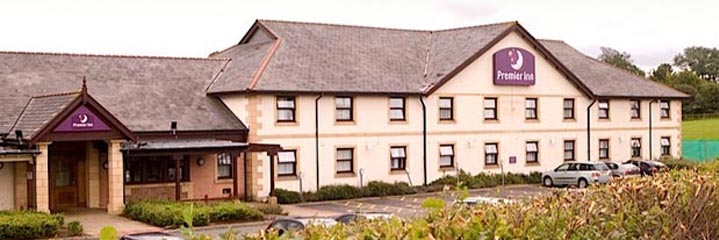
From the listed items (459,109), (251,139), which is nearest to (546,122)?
(459,109)

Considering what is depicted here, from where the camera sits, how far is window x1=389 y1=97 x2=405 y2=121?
134 feet

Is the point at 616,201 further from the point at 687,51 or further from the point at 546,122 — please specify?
the point at 687,51

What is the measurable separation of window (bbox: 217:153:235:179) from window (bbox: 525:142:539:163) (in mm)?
14886

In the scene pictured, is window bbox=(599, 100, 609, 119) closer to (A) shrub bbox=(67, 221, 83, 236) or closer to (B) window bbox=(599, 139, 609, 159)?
(B) window bbox=(599, 139, 609, 159)

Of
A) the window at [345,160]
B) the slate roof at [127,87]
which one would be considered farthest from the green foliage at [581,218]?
the window at [345,160]

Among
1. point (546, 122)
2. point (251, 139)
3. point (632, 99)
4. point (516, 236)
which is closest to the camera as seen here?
point (516, 236)

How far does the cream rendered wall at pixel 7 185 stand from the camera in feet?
105

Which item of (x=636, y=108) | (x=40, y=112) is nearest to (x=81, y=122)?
(x=40, y=112)

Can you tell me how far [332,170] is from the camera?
128 feet

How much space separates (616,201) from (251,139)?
29504 millimetres

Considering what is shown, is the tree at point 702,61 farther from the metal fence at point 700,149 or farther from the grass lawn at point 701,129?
the metal fence at point 700,149

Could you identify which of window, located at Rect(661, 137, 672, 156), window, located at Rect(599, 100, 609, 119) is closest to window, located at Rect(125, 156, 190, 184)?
window, located at Rect(599, 100, 609, 119)

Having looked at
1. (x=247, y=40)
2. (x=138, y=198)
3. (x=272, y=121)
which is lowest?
(x=138, y=198)

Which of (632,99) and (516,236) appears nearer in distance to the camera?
(516,236)
